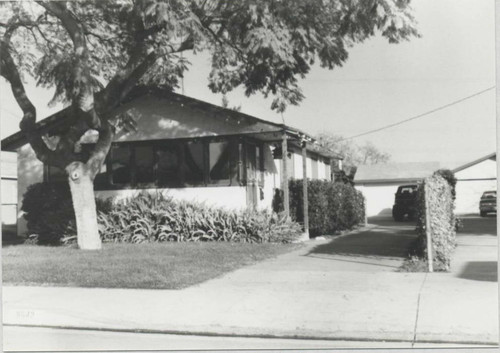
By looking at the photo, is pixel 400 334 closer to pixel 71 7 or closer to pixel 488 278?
pixel 488 278

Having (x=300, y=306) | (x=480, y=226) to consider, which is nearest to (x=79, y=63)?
(x=300, y=306)

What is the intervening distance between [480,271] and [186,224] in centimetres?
871

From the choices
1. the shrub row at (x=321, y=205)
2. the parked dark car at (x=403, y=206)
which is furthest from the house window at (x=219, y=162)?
the parked dark car at (x=403, y=206)

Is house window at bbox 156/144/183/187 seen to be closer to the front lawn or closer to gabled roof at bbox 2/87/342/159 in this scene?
gabled roof at bbox 2/87/342/159

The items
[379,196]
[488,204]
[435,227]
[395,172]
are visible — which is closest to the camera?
[435,227]

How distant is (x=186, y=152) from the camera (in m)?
17.6

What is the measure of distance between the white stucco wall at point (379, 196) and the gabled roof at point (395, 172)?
52 cm

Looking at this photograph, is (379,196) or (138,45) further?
(379,196)

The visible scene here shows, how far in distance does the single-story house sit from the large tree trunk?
144 inches

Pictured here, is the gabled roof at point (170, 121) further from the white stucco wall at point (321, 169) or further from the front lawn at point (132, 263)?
the white stucco wall at point (321, 169)

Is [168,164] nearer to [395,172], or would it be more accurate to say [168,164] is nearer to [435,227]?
[435,227]

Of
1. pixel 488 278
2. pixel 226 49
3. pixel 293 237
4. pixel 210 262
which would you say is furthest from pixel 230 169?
pixel 488 278

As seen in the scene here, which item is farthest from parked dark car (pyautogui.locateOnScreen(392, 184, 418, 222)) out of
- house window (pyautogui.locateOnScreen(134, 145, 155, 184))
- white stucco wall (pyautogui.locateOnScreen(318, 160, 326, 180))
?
house window (pyautogui.locateOnScreen(134, 145, 155, 184))

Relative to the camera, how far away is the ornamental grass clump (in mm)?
15445
